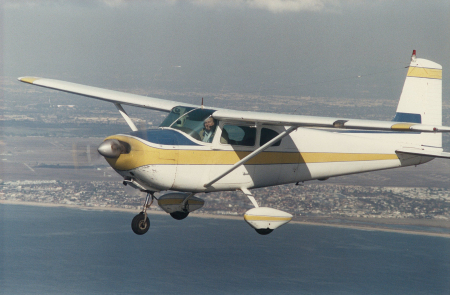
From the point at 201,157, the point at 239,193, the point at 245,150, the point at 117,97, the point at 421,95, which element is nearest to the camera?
the point at 201,157

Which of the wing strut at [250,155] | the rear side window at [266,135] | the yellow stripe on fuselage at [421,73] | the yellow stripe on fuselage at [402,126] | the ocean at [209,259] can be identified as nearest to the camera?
the yellow stripe on fuselage at [402,126]

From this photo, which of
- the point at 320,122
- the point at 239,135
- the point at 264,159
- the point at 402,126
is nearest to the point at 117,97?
the point at 239,135

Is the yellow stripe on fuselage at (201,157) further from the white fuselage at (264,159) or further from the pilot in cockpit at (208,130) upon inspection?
the pilot in cockpit at (208,130)

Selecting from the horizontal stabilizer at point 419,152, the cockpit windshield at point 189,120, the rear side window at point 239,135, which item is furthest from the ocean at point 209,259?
the cockpit windshield at point 189,120

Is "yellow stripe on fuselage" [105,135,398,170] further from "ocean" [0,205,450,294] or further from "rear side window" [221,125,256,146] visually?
"ocean" [0,205,450,294]

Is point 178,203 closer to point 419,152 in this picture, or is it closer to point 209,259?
point 419,152

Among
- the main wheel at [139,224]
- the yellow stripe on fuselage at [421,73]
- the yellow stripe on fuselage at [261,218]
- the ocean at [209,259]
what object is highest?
the yellow stripe on fuselage at [421,73]

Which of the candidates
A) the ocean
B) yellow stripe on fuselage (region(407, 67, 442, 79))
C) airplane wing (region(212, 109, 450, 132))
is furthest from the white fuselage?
the ocean
